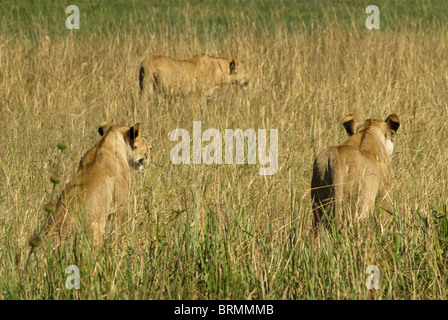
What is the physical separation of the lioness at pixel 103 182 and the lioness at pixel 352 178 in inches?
42.2

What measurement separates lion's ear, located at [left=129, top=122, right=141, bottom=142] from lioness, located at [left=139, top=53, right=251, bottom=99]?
2.64 meters

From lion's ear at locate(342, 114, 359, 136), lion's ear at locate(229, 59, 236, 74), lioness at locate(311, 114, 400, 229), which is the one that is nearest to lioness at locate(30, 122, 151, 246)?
lioness at locate(311, 114, 400, 229)

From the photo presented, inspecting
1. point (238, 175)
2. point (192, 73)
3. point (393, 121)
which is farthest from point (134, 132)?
point (192, 73)

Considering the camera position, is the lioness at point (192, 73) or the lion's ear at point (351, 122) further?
the lioness at point (192, 73)

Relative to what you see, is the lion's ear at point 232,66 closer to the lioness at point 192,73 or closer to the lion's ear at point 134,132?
the lioness at point 192,73

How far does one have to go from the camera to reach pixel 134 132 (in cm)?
436

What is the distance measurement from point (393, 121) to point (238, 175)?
40.1 inches

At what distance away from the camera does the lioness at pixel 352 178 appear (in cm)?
351

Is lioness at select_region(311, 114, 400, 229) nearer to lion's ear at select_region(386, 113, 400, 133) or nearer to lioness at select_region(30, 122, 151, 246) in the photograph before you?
lion's ear at select_region(386, 113, 400, 133)

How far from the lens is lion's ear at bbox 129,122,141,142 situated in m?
4.34

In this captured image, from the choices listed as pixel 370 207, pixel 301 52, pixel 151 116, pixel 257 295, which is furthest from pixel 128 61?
pixel 257 295

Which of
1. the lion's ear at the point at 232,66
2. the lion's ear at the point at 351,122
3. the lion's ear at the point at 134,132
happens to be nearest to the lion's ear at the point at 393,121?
the lion's ear at the point at 351,122

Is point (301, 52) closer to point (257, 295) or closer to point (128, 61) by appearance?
point (128, 61)
